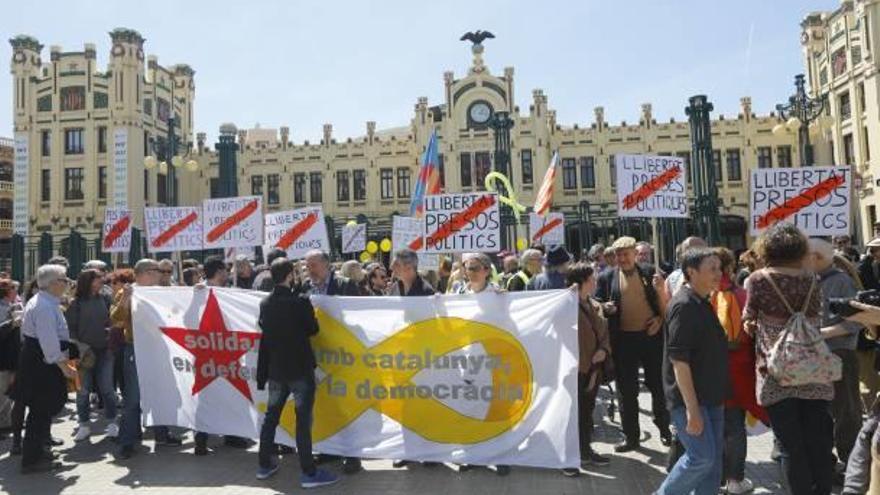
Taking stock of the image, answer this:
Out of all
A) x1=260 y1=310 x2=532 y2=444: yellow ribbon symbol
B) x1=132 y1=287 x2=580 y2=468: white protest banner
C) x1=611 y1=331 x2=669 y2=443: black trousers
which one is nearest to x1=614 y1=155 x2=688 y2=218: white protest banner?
x1=611 y1=331 x2=669 y2=443: black trousers

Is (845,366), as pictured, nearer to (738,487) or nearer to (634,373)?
(738,487)

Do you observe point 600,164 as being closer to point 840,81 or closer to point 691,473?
point 840,81

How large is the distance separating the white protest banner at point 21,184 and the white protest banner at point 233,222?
35.5 meters

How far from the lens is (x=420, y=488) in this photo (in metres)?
5.63

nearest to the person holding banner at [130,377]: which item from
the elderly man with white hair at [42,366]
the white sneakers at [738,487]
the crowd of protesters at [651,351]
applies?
the crowd of protesters at [651,351]

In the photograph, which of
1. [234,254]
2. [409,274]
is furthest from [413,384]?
[234,254]

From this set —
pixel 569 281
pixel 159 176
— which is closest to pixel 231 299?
pixel 569 281

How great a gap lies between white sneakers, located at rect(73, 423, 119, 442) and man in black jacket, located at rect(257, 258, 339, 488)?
2735mm

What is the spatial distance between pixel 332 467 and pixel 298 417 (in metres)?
0.87

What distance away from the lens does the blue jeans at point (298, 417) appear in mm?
5758

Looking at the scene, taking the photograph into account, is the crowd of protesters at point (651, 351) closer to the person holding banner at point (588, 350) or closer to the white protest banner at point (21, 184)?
the person holding banner at point (588, 350)

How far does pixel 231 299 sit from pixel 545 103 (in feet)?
110

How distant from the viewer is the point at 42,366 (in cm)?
662

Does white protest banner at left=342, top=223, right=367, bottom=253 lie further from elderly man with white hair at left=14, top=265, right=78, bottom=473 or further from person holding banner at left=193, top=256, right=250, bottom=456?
elderly man with white hair at left=14, top=265, right=78, bottom=473
